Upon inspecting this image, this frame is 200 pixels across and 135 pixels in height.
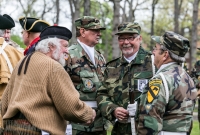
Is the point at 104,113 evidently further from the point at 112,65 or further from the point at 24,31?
the point at 24,31

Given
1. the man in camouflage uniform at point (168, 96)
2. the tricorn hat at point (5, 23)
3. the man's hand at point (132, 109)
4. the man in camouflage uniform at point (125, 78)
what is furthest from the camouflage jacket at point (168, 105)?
the tricorn hat at point (5, 23)

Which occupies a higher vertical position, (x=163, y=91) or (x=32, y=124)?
(x=163, y=91)

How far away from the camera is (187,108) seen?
4.49 metres

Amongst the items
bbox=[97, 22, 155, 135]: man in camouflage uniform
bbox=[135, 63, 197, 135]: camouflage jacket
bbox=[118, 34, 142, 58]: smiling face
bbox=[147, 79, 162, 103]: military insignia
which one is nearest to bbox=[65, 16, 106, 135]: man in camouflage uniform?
bbox=[97, 22, 155, 135]: man in camouflage uniform

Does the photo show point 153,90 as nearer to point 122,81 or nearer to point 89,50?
point 122,81

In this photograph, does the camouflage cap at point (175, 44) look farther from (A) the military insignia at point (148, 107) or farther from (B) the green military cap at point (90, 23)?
(B) the green military cap at point (90, 23)

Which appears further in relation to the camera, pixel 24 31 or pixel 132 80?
pixel 24 31

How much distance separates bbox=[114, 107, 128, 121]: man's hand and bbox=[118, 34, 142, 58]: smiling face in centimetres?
82

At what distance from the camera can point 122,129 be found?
18.6 feet

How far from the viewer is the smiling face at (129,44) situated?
5.88 metres

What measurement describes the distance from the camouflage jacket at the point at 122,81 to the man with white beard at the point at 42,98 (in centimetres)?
114

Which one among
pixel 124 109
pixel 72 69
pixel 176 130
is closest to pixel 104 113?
pixel 124 109

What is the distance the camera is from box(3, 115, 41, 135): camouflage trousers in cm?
446

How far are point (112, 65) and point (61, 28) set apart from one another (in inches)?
53.8
